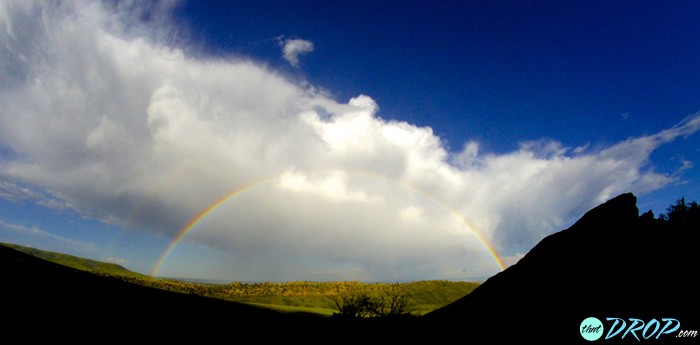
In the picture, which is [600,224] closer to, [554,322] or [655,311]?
[655,311]

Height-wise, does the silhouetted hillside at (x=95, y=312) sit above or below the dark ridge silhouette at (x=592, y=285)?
below

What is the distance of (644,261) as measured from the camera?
1024 inches

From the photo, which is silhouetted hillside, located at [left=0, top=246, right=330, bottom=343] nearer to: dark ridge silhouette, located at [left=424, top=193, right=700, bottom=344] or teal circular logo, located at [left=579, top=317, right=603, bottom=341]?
dark ridge silhouette, located at [left=424, top=193, right=700, bottom=344]

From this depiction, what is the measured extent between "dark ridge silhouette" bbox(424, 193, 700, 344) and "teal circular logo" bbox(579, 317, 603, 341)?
37 cm

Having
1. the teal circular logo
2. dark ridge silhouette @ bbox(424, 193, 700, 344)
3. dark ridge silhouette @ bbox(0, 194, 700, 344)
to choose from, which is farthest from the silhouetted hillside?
the teal circular logo

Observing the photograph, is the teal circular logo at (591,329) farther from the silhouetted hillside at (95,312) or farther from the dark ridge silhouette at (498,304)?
the silhouetted hillside at (95,312)

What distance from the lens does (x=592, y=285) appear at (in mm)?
25891

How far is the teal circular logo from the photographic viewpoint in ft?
73.0

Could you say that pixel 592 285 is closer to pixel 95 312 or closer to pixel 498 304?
pixel 498 304

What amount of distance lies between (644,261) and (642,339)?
788 cm

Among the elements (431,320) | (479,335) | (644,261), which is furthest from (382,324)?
(644,261)

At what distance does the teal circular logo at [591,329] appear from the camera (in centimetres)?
2225

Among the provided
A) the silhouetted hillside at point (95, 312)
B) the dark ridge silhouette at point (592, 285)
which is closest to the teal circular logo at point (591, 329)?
the dark ridge silhouette at point (592, 285)

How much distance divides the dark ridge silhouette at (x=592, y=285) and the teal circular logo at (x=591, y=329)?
37 centimetres
